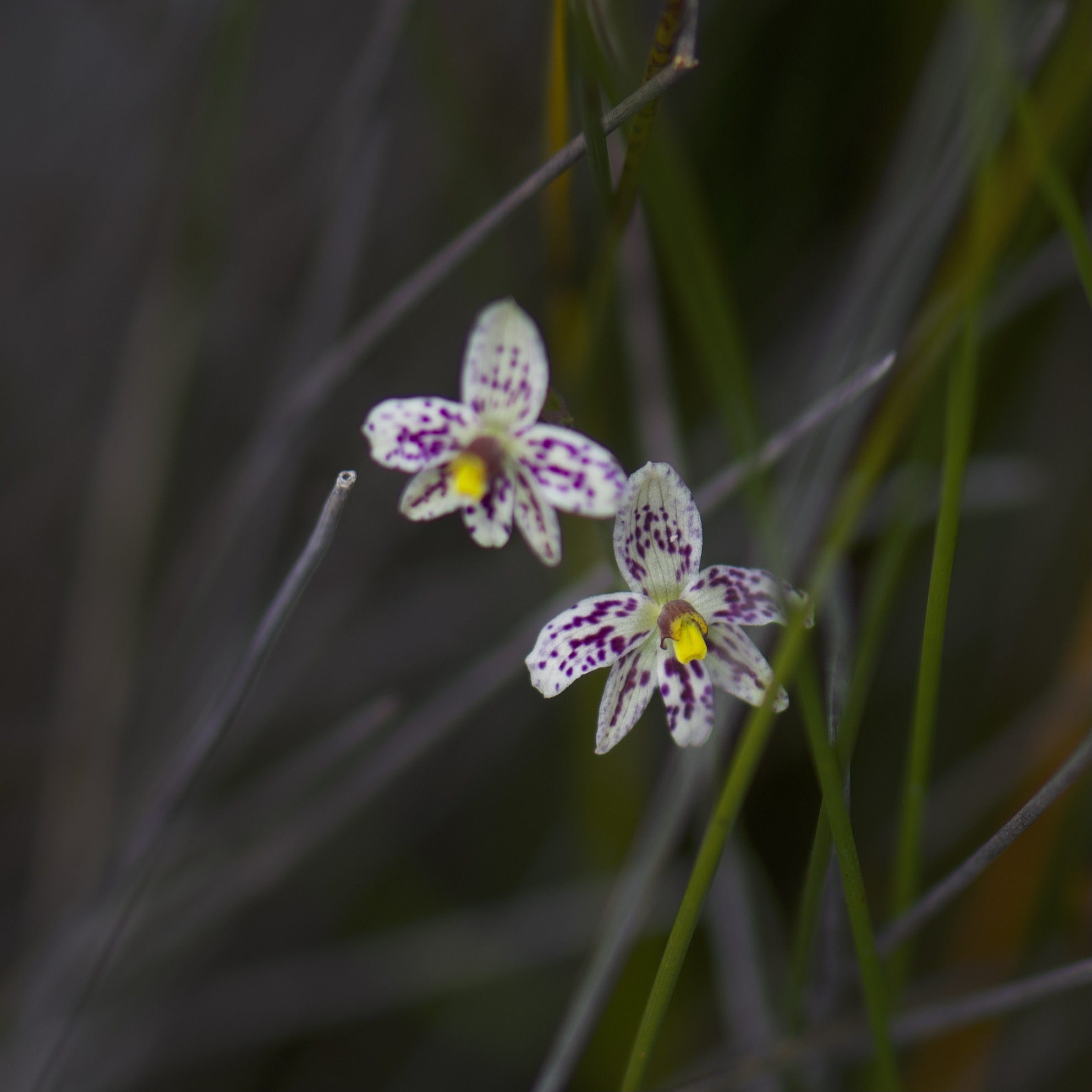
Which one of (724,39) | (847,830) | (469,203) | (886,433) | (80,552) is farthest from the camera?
(80,552)

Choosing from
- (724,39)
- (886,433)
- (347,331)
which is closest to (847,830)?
(886,433)

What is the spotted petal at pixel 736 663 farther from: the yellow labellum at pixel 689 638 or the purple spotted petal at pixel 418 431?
the purple spotted petal at pixel 418 431

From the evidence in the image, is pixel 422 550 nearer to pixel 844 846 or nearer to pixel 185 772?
pixel 185 772

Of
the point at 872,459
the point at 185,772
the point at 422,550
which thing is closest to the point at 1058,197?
the point at 872,459

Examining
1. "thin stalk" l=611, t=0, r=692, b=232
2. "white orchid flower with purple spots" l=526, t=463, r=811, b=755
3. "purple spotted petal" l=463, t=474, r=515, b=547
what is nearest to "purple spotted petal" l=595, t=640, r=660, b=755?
"white orchid flower with purple spots" l=526, t=463, r=811, b=755

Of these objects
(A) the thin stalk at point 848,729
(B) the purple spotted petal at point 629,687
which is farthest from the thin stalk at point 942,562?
(B) the purple spotted petal at point 629,687

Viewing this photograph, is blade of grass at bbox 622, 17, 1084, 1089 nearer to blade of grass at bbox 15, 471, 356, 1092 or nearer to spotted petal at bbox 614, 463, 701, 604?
spotted petal at bbox 614, 463, 701, 604

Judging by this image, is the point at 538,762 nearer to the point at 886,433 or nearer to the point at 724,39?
the point at 886,433
